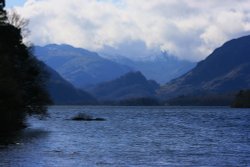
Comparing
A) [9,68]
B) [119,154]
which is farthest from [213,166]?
[9,68]

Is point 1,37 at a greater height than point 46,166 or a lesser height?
greater

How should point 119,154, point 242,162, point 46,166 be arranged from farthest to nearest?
point 119,154, point 242,162, point 46,166

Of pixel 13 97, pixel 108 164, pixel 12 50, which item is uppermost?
pixel 12 50

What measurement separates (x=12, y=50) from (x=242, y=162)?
52948 millimetres

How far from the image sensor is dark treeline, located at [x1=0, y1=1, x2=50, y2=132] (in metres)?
78.4

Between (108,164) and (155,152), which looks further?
(155,152)

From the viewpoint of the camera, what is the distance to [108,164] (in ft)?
168

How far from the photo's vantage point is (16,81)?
296 ft

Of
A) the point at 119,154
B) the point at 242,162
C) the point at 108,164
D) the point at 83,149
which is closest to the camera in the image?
the point at 108,164

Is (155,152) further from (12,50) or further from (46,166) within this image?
(12,50)

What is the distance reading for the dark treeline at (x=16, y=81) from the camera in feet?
257

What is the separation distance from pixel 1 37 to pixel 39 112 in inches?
737

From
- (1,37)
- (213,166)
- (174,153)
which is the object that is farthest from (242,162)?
(1,37)

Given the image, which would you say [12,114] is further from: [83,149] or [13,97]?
[83,149]
